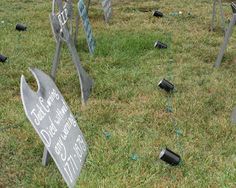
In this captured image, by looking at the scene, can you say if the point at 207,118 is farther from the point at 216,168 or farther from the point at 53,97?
the point at 53,97

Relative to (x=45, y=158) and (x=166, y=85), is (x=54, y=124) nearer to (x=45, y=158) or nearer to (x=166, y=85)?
(x=45, y=158)

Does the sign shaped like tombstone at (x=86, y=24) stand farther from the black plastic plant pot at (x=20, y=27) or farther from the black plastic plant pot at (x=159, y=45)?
the black plastic plant pot at (x=20, y=27)

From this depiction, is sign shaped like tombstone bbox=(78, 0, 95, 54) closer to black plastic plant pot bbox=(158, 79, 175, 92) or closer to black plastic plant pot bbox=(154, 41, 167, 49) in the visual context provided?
black plastic plant pot bbox=(154, 41, 167, 49)

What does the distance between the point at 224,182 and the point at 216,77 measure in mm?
2554

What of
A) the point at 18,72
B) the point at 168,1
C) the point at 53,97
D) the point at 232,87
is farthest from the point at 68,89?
the point at 168,1

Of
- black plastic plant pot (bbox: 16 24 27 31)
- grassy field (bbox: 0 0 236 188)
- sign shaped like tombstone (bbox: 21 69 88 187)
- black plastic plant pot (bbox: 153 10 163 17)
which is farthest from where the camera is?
black plastic plant pot (bbox: 153 10 163 17)

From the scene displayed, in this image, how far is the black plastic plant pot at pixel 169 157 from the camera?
11.5 feet

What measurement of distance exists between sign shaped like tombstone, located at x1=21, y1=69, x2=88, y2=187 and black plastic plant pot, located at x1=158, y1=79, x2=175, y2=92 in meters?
Result: 2.11

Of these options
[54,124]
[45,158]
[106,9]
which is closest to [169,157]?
[45,158]

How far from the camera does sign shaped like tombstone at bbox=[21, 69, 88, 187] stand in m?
2.42

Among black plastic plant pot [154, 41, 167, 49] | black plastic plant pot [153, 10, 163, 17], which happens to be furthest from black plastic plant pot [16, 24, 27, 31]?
black plastic plant pot [153, 10, 163, 17]

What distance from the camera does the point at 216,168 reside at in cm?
358

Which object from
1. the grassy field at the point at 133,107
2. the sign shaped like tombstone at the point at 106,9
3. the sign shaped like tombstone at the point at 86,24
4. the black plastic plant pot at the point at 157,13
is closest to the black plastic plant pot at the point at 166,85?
the grassy field at the point at 133,107

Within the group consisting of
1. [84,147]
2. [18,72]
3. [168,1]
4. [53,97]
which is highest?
[53,97]
